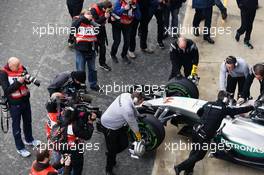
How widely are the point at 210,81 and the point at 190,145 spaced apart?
194cm

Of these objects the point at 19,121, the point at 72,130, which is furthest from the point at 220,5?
the point at 72,130

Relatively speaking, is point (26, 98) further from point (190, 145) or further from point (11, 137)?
point (190, 145)

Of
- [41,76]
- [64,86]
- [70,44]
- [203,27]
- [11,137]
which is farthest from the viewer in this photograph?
[203,27]

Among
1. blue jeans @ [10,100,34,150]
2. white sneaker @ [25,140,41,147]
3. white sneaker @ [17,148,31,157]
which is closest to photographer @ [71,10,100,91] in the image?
blue jeans @ [10,100,34,150]

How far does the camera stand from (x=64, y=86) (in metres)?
9.07

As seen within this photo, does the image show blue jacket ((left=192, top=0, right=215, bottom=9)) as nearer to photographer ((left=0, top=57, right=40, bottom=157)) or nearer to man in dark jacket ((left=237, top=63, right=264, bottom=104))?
man in dark jacket ((left=237, top=63, right=264, bottom=104))

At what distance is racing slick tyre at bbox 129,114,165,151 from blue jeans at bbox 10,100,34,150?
A: 5.94ft

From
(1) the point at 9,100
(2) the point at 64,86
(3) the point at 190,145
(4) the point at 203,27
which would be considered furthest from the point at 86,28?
(4) the point at 203,27

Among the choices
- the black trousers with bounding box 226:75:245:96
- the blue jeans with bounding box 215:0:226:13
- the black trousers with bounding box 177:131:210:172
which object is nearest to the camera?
the black trousers with bounding box 177:131:210:172

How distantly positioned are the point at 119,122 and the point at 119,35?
10.2 ft

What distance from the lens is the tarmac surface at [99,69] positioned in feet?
30.5

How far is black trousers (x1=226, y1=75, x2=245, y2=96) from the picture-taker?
9914 mm

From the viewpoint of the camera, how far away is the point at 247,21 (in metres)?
11.8

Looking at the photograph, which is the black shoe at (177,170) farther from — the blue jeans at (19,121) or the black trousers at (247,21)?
the black trousers at (247,21)
